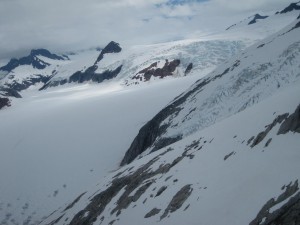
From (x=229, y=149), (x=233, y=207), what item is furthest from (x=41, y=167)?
(x=233, y=207)

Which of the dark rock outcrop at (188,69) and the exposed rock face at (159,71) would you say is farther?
the exposed rock face at (159,71)

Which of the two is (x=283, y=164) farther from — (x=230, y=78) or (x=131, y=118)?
(x=131, y=118)

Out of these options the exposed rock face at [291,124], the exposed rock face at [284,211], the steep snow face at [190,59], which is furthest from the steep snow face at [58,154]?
the steep snow face at [190,59]

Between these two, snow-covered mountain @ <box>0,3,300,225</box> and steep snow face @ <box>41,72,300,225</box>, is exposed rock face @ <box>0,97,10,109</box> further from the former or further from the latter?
steep snow face @ <box>41,72,300,225</box>

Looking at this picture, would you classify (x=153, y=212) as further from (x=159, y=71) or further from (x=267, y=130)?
(x=159, y=71)

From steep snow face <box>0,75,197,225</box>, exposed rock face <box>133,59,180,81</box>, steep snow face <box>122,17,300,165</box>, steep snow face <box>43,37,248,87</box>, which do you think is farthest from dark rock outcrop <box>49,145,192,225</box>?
exposed rock face <box>133,59,180,81</box>

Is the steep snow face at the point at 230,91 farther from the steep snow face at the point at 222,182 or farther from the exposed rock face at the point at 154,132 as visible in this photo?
the steep snow face at the point at 222,182
